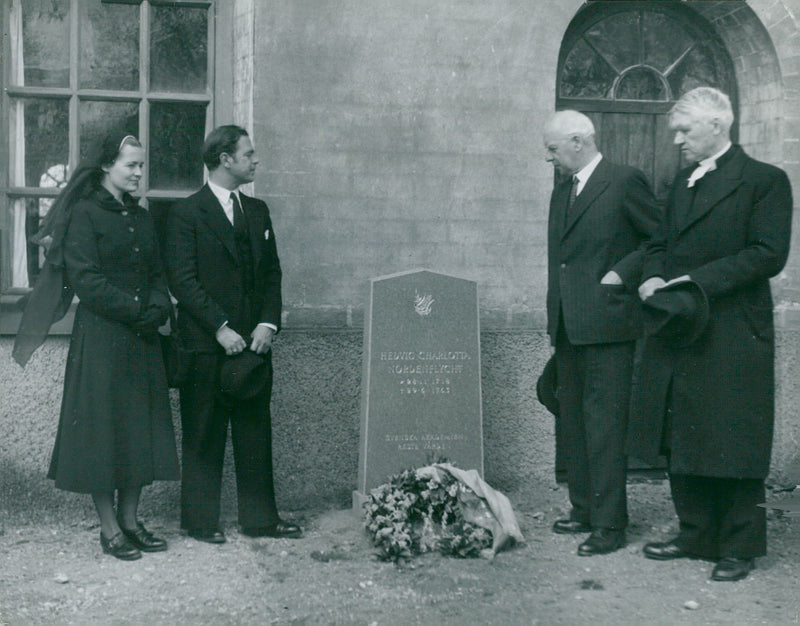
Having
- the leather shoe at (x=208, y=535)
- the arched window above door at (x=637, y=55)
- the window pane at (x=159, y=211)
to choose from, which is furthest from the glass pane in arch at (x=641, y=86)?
the leather shoe at (x=208, y=535)

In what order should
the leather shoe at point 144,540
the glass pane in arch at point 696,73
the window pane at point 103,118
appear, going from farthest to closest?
the glass pane in arch at point 696,73
the window pane at point 103,118
the leather shoe at point 144,540

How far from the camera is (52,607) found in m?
4.71

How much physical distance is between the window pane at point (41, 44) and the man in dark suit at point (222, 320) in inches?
50.1

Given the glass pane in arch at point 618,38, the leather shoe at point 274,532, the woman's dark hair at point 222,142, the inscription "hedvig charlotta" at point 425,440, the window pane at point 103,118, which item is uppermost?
the glass pane in arch at point 618,38

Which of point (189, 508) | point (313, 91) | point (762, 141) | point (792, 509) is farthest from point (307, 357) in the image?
point (762, 141)

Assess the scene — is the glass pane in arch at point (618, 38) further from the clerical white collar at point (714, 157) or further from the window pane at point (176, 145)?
the window pane at point (176, 145)

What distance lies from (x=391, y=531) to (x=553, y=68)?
2.99 metres

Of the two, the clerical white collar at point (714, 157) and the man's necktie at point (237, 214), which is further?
the man's necktie at point (237, 214)

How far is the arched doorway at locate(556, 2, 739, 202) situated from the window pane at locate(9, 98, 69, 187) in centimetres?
303

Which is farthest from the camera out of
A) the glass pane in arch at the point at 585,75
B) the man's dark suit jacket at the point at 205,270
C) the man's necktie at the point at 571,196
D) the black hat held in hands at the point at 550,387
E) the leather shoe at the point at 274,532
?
the glass pane in arch at the point at 585,75

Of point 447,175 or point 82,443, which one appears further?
point 447,175

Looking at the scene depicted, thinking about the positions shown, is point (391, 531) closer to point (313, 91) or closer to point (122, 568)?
point (122, 568)

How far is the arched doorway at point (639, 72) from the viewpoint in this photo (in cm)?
707

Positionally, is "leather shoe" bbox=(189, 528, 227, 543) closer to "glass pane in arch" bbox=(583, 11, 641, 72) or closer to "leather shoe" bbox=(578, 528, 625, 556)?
"leather shoe" bbox=(578, 528, 625, 556)
